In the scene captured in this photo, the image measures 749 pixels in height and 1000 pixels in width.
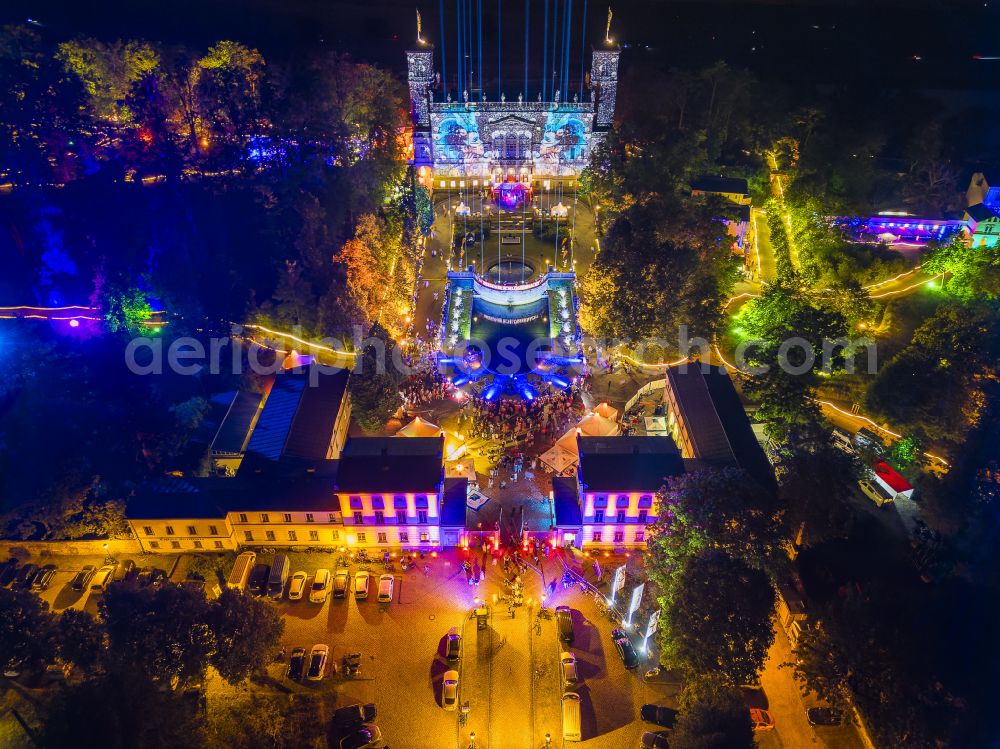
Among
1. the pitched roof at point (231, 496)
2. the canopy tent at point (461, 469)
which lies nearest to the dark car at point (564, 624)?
the canopy tent at point (461, 469)

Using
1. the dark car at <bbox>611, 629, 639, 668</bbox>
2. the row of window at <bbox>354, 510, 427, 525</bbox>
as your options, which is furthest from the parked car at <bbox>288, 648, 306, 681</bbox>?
the dark car at <bbox>611, 629, 639, 668</bbox>

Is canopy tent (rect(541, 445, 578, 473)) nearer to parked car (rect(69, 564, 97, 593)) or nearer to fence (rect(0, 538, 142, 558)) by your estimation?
fence (rect(0, 538, 142, 558))

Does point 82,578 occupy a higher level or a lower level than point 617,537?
lower

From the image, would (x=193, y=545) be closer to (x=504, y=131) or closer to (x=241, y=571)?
(x=241, y=571)

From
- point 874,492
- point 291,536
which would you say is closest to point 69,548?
point 291,536

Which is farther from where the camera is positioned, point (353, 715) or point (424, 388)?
point (424, 388)

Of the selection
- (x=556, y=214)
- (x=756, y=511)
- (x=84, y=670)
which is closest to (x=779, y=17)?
(x=556, y=214)

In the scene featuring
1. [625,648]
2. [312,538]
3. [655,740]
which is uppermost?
[312,538]

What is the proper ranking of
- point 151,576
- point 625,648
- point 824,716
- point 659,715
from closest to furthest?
point 659,715 < point 824,716 < point 625,648 < point 151,576

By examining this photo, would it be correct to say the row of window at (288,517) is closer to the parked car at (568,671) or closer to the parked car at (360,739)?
the parked car at (360,739)
